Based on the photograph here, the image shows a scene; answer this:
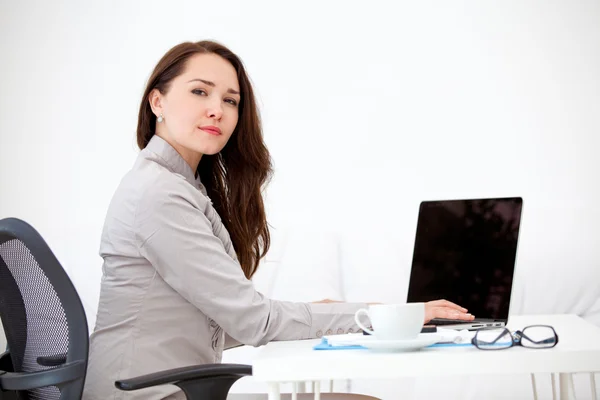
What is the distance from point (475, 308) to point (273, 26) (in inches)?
82.2

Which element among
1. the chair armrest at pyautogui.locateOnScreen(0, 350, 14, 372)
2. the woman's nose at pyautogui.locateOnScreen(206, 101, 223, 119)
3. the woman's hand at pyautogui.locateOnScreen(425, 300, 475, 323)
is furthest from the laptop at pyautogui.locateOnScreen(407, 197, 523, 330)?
the chair armrest at pyautogui.locateOnScreen(0, 350, 14, 372)

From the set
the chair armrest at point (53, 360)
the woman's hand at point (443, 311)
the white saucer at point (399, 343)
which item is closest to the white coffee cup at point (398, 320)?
the white saucer at point (399, 343)

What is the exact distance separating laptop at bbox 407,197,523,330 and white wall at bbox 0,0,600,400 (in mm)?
1178

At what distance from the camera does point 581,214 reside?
285 centimetres

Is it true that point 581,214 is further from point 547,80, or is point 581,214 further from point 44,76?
point 44,76

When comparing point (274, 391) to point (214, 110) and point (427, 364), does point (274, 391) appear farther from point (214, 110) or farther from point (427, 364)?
point (214, 110)

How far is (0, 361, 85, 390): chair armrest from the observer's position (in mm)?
1201

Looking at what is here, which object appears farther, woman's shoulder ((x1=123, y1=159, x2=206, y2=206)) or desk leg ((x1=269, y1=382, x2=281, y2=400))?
woman's shoulder ((x1=123, y1=159, x2=206, y2=206))

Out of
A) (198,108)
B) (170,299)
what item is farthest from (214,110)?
(170,299)

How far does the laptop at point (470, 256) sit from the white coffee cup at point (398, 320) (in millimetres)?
421

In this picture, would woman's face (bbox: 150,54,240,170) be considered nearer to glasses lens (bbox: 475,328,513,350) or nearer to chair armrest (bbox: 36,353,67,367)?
chair armrest (bbox: 36,353,67,367)

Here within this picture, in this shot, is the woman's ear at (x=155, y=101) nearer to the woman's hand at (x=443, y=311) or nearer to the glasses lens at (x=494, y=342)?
the woman's hand at (x=443, y=311)

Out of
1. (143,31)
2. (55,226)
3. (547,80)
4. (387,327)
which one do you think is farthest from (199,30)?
(387,327)

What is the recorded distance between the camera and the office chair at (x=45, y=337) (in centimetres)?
117
